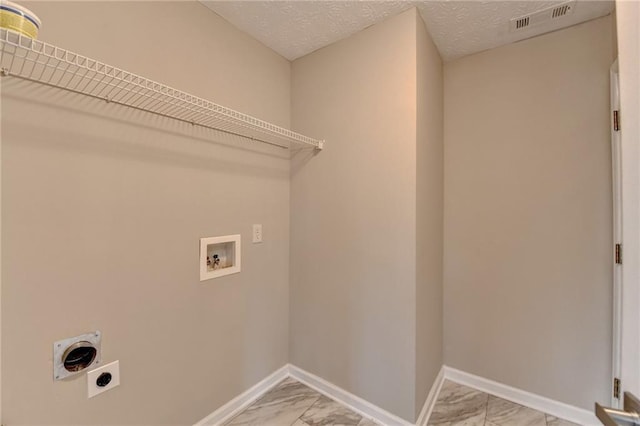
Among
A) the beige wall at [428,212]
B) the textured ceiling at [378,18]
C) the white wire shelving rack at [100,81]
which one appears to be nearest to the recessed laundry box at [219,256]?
the white wire shelving rack at [100,81]

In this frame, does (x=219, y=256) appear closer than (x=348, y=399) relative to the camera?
Yes

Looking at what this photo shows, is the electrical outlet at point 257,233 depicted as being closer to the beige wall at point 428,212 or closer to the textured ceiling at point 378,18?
the beige wall at point 428,212

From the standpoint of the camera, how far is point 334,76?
190cm

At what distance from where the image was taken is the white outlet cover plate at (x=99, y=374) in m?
1.18

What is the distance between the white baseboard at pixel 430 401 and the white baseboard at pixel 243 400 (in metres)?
0.99

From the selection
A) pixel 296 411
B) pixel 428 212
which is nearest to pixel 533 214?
pixel 428 212

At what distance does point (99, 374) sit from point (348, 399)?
1.41 m

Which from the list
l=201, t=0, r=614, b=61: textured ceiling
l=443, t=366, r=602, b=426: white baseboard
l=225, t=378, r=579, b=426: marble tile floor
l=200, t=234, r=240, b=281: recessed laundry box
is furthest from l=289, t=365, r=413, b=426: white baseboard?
l=201, t=0, r=614, b=61: textured ceiling

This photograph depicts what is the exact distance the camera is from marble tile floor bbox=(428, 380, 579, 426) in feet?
5.51

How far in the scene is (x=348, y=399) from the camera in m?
1.82

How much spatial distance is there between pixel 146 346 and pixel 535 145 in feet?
8.38

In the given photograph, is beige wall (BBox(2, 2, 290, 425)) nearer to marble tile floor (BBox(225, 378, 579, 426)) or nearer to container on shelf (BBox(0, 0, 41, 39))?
marble tile floor (BBox(225, 378, 579, 426))

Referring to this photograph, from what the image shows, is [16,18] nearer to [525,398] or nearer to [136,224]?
[136,224]

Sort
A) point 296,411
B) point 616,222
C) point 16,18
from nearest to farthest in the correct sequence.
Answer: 1. point 16,18
2. point 616,222
3. point 296,411
